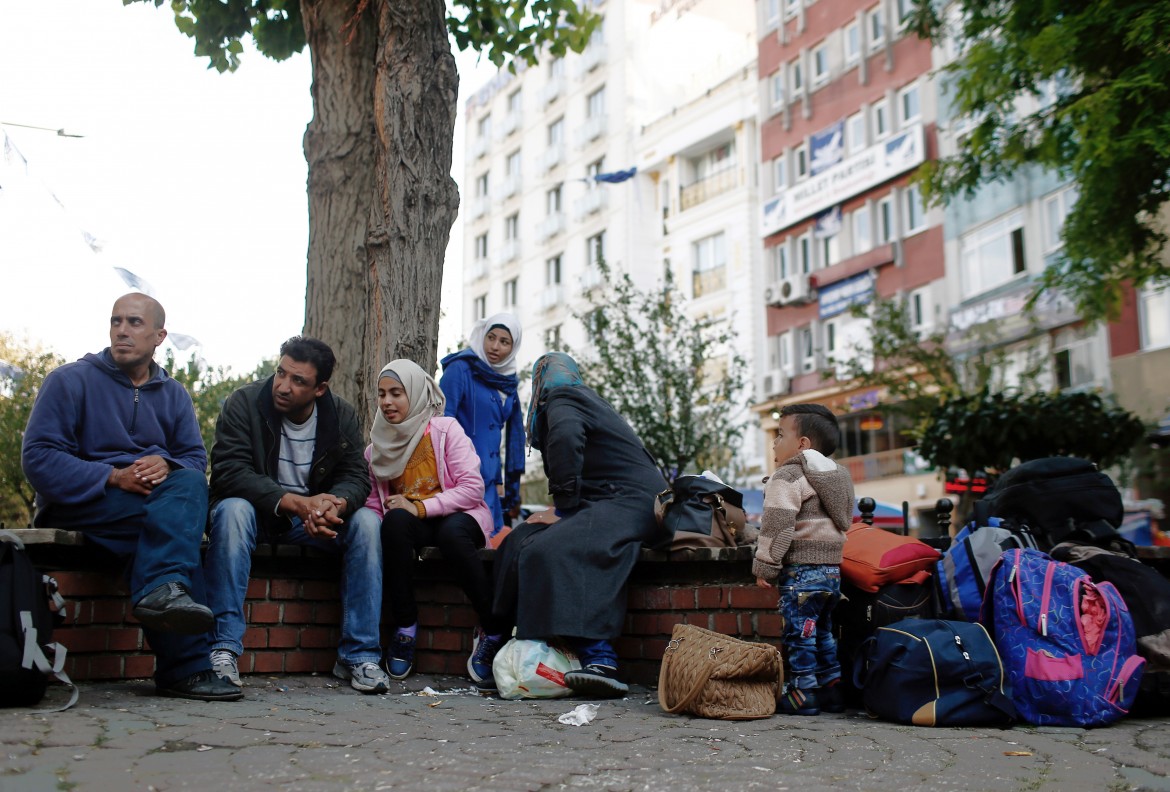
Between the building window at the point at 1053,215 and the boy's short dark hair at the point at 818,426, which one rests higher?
the building window at the point at 1053,215

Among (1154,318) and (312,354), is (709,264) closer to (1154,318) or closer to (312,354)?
(1154,318)

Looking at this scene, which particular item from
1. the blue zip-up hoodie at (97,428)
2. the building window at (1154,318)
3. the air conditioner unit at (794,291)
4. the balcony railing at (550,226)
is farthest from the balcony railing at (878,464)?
the blue zip-up hoodie at (97,428)

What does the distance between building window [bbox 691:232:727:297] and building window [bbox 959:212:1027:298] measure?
1264 centimetres

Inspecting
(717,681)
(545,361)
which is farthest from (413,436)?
(717,681)

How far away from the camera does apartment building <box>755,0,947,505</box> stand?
112 ft

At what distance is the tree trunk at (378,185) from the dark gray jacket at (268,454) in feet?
4.20

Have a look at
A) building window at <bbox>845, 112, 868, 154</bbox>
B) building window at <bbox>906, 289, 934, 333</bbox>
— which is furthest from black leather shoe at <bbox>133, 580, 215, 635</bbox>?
building window at <bbox>845, 112, 868, 154</bbox>

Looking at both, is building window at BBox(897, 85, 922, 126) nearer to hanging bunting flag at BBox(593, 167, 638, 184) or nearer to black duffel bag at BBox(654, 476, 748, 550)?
hanging bunting flag at BBox(593, 167, 638, 184)

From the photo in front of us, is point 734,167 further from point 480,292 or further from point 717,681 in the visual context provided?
point 717,681

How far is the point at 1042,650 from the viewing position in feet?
16.7

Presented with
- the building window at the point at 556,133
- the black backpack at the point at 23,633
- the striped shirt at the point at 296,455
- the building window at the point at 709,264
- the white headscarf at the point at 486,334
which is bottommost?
the black backpack at the point at 23,633

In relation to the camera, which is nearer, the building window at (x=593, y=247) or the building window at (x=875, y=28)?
the building window at (x=875, y=28)

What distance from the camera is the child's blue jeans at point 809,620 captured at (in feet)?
17.8

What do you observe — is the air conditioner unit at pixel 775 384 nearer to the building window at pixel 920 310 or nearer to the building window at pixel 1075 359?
the building window at pixel 920 310
